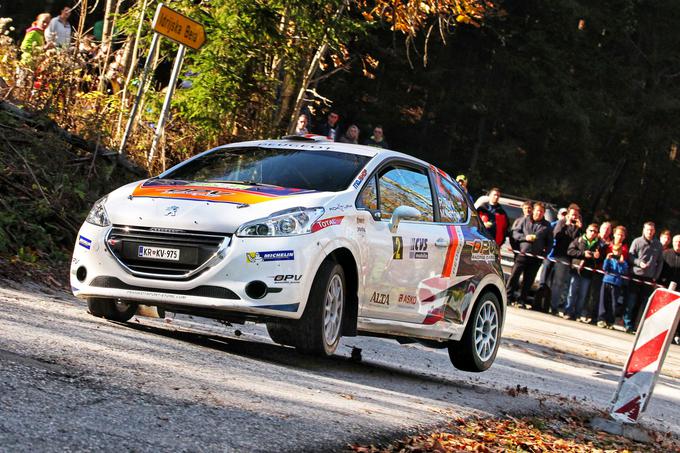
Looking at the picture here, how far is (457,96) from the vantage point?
45.5 metres

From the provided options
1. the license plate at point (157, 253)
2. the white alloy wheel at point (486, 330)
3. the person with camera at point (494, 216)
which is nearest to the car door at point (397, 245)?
the white alloy wheel at point (486, 330)

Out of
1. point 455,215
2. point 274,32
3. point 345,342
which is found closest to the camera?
point 455,215

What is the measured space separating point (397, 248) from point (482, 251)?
1700mm

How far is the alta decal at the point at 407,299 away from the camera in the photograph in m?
10.1

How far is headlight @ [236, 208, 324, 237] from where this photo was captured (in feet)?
28.8

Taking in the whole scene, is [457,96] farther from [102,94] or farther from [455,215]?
[455,215]

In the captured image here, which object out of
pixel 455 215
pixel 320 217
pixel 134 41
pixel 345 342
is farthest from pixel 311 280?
pixel 134 41

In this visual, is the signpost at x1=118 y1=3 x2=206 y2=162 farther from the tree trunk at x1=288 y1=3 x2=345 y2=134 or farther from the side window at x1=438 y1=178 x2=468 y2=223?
the side window at x1=438 y1=178 x2=468 y2=223

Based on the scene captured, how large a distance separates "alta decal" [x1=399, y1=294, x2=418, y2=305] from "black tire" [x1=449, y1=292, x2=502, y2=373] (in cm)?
102

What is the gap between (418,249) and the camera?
10.3 m

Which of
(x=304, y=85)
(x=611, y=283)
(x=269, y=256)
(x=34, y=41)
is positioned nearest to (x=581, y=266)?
(x=611, y=283)

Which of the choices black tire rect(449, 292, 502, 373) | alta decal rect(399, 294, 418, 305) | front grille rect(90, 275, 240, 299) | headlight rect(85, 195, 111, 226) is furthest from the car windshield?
black tire rect(449, 292, 502, 373)

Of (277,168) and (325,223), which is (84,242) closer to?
(277,168)

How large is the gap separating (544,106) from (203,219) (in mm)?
37416
